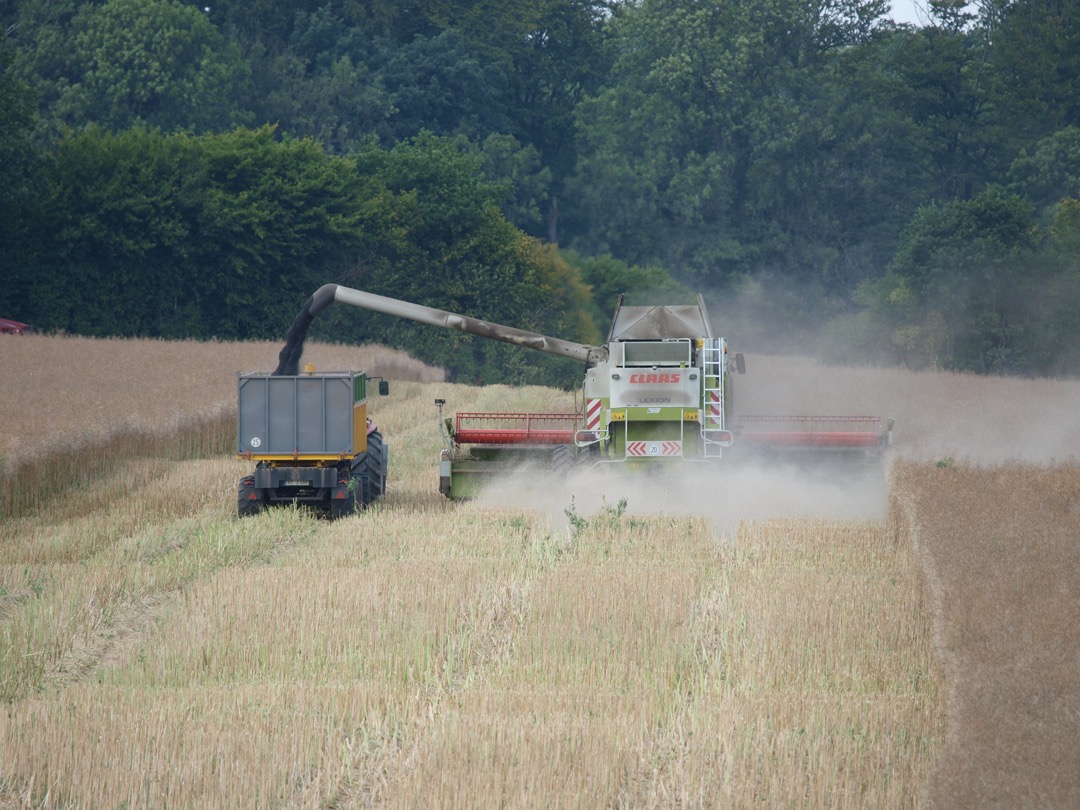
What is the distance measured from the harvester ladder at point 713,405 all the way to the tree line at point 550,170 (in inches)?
1386

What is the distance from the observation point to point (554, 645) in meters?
10.6

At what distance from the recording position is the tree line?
5219 cm

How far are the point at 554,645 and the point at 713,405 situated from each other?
860cm

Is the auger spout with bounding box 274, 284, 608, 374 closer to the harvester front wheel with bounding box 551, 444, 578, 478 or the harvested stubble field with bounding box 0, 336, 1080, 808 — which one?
the harvester front wheel with bounding box 551, 444, 578, 478

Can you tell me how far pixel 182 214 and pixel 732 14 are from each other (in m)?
33.6

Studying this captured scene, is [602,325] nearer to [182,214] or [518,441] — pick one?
Answer: [182,214]

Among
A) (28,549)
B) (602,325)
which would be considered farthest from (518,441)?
(602,325)

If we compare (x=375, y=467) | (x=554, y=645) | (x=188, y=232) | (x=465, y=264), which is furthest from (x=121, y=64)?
(x=554, y=645)

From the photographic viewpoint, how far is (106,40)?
62875 millimetres

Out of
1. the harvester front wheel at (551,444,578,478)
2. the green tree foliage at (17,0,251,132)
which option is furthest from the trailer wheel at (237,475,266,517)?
the green tree foliage at (17,0,251,132)

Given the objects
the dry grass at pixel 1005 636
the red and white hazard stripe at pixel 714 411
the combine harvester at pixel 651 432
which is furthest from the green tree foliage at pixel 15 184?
the dry grass at pixel 1005 636

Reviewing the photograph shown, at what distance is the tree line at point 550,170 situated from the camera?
2055 inches

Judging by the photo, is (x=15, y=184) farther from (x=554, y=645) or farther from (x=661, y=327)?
(x=554, y=645)

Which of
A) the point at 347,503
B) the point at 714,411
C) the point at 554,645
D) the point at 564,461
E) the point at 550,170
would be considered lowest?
the point at 554,645
